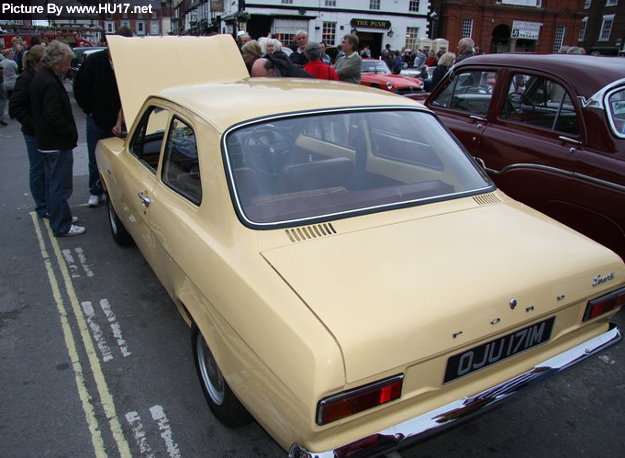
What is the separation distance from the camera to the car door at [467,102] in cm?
482

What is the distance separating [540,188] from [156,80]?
12.4 feet

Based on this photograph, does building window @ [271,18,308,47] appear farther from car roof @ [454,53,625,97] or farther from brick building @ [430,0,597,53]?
car roof @ [454,53,625,97]

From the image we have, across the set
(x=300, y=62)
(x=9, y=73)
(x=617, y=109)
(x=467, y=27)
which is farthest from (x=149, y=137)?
(x=467, y=27)

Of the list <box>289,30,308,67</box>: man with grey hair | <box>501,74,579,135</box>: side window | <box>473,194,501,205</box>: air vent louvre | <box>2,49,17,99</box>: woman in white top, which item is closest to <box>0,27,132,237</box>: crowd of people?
<box>473,194,501,205</box>: air vent louvre

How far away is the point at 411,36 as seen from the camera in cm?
4084

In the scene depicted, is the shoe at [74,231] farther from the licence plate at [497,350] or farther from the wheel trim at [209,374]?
the licence plate at [497,350]

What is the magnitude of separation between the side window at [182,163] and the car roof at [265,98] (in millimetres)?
155

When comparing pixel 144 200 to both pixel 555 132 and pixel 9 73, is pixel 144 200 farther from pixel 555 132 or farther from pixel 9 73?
pixel 9 73

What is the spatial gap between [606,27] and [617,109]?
52146 mm

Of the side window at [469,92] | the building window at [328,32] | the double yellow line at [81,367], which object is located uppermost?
the building window at [328,32]

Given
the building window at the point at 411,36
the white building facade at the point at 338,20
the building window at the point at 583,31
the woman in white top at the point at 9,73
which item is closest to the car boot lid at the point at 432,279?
the woman in white top at the point at 9,73

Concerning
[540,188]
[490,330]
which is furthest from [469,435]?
[540,188]

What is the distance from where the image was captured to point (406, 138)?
297 centimetres

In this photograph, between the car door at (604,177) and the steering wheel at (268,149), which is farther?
the car door at (604,177)
